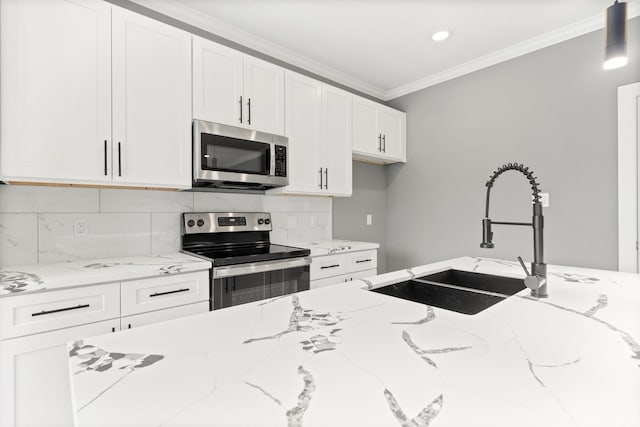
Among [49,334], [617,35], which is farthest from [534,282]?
[49,334]

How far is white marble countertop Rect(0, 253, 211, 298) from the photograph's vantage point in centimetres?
140

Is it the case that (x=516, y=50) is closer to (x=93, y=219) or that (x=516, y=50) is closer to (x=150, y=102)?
→ (x=150, y=102)

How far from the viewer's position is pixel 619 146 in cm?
224

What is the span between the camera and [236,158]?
225 centimetres

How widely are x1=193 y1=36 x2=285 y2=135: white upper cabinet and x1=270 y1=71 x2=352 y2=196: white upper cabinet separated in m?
0.12

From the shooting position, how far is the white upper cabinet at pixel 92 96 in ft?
5.05

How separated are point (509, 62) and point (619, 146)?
3.51 ft

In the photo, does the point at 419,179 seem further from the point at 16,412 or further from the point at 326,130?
the point at 16,412

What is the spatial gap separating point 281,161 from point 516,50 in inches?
83.2

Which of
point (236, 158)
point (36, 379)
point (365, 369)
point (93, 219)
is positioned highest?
point (236, 158)

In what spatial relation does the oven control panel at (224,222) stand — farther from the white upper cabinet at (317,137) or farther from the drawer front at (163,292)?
the drawer front at (163,292)

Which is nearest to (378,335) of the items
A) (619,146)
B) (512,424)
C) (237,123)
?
(512,424)

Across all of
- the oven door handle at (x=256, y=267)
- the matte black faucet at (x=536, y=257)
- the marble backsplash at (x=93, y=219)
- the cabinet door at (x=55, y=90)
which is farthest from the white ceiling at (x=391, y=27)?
the oven door handle at (x=256, y=267)

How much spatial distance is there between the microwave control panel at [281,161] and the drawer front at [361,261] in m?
0.86
